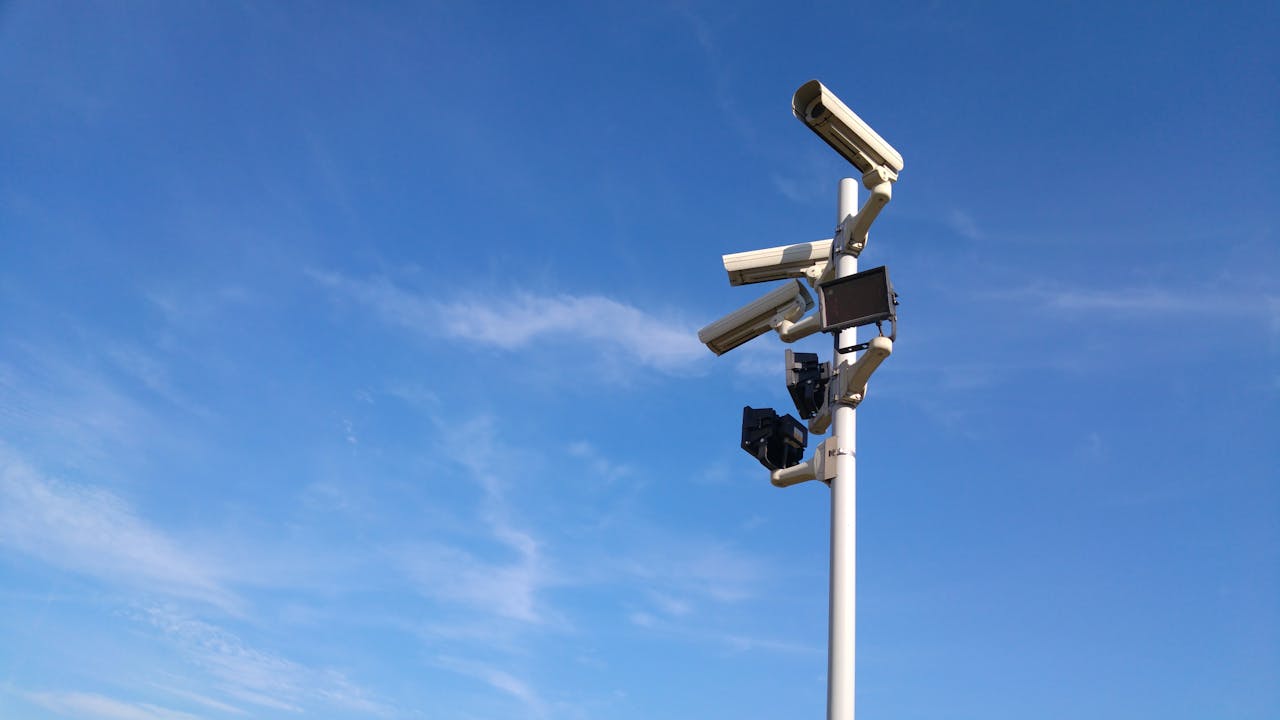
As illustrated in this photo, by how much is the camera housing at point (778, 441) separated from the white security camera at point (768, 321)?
868 mm

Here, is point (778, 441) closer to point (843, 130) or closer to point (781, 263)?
point (781, 263)

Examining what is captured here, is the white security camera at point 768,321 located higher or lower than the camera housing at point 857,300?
higher

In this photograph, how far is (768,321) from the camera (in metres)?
8.70

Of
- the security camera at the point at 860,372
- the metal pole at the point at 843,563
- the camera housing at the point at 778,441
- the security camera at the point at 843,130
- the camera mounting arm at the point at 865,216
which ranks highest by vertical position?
the security camera at the point at 843,130

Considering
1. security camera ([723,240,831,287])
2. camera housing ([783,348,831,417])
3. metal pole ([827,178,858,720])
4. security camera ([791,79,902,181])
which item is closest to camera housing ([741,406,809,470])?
camera housing ([783,348,831,417])

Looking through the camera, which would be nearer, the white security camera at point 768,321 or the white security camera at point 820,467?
the white security camera at point 820,467

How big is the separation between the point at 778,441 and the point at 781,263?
1.75m

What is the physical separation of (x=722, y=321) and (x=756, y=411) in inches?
53.8

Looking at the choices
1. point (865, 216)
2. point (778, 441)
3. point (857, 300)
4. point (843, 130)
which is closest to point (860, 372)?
point (857, 300)

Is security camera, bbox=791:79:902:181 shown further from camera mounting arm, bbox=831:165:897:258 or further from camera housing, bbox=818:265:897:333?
camera housing, bbox=818:265:897:333

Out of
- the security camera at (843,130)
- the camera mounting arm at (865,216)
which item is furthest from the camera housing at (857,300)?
the security camera at (843,130)

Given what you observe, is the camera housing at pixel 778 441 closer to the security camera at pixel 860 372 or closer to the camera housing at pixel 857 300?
the security camera at pixel 860 372

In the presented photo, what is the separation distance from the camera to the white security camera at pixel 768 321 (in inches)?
331

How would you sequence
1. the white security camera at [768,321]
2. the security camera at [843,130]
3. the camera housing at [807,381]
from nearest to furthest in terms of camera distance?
the security camera at [843,130] → the camera housing at [807,381] → the white security camera at [768,321]
